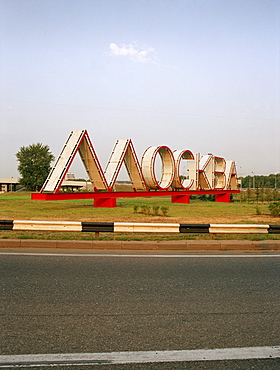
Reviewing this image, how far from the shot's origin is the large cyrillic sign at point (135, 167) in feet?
88.3

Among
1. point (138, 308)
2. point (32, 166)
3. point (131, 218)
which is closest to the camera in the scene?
point (138, 308)

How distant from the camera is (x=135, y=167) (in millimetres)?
31406

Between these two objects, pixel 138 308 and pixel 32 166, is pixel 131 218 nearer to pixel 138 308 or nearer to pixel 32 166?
pixel 138 308

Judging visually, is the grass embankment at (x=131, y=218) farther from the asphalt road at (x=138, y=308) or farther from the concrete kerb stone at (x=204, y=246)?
the asphalt road at (x=138, y=308)

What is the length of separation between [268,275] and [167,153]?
2671cm

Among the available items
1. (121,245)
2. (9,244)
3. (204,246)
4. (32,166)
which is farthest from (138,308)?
(32,166)

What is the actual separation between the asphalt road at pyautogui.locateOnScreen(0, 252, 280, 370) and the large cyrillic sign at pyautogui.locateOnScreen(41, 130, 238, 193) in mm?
19286

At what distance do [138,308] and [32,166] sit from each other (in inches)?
3509

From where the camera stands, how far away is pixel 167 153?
3347cm

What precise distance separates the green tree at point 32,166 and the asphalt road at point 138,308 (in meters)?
85.1

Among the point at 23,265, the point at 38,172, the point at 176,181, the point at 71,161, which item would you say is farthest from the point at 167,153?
the point at 38,172

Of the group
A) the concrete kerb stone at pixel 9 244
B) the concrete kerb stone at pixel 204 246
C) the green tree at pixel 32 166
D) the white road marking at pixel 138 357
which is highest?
the green tree at pixel 32 166

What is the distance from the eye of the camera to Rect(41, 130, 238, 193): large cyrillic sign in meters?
26.9

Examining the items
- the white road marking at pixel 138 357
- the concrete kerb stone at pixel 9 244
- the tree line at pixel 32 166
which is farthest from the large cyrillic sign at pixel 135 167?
the tree line at pixel 32 166
